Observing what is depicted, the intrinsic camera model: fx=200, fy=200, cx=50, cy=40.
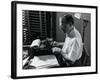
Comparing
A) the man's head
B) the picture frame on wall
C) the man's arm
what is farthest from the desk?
the man's head

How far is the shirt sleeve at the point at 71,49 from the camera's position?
192 centimetres

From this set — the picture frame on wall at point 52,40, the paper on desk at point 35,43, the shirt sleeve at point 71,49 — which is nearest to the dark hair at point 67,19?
the picture frame on wall at point 52,40

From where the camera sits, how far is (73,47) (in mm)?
1952

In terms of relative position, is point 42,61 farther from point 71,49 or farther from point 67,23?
point 67,23

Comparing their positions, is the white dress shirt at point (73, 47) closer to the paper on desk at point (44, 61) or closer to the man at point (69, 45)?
the man at point (69, 45)

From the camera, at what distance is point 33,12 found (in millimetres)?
1802

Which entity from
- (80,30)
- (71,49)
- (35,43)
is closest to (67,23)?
(80,30)

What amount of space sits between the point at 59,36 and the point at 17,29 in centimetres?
40

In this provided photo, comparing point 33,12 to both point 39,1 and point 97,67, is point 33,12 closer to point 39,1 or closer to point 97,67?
point 39,1

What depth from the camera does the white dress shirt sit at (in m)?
1.92

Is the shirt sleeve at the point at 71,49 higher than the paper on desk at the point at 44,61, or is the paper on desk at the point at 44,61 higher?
the shirt sleeve at the point at 71,49

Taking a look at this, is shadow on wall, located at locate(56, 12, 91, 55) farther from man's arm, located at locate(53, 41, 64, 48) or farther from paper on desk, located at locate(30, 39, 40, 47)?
paper on desk, located at locate(30, 39, 40, 47)
